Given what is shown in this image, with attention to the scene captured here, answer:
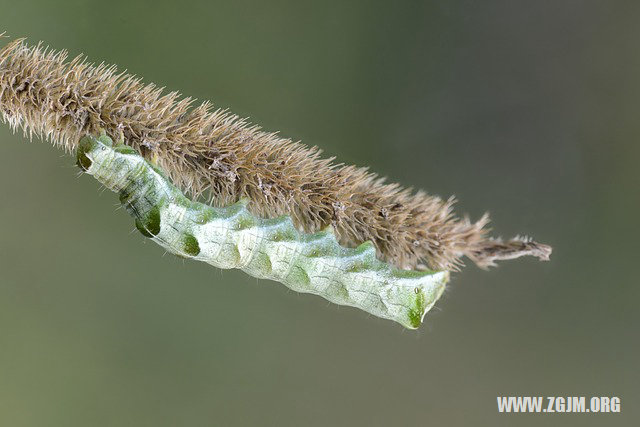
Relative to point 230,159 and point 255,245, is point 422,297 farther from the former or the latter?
point 230,159

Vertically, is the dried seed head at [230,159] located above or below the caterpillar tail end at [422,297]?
above

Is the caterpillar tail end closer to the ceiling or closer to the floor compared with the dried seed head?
closer to the floor

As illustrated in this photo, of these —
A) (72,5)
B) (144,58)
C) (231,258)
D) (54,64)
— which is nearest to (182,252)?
(231,258)

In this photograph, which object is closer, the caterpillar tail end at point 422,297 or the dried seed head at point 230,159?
the dried seed head at point 230,159

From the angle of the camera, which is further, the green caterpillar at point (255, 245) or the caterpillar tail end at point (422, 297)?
the caterpillar tail end at point (422, 297)

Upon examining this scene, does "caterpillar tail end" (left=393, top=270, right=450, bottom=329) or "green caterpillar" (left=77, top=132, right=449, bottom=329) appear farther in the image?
"caterpillar tail end" (left=393, top=270, right=450, bottom=329)
